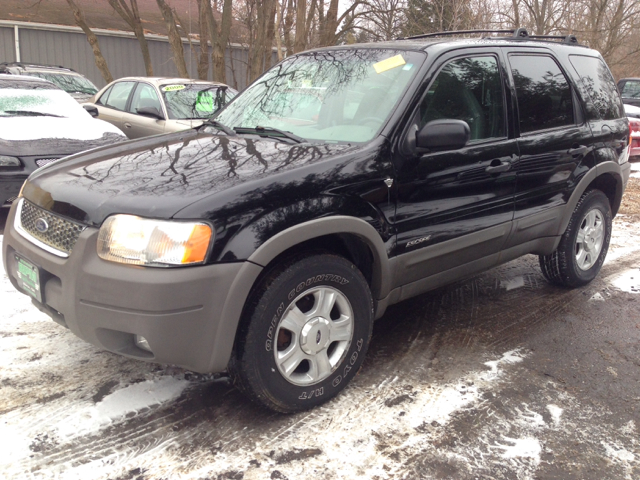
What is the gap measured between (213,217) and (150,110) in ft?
12.3

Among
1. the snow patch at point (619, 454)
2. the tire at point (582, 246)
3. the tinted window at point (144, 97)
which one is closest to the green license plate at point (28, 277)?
the snow patch at point (619, 454)

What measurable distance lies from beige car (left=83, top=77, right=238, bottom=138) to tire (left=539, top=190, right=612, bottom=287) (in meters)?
5.37

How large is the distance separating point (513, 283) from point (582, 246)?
0.64 meters

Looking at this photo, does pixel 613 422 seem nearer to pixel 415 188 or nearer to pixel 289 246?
pixel 415 188

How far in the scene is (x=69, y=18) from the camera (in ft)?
75.6

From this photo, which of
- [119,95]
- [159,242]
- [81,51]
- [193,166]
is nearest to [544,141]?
[193,166]

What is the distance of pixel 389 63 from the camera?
3.61 m

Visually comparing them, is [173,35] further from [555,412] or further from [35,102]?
[555,412]

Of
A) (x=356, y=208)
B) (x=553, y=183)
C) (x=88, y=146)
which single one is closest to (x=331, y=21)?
(x=88, y=146)

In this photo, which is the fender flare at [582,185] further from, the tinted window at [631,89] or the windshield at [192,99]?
the tinted window at [631,89]

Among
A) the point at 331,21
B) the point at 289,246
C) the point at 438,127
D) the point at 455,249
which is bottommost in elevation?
the point at 455,249

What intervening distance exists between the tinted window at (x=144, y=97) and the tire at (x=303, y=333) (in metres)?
6.63

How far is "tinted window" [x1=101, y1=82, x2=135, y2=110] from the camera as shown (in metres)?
9.56

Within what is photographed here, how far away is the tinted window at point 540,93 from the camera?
→ 13.2 ft
